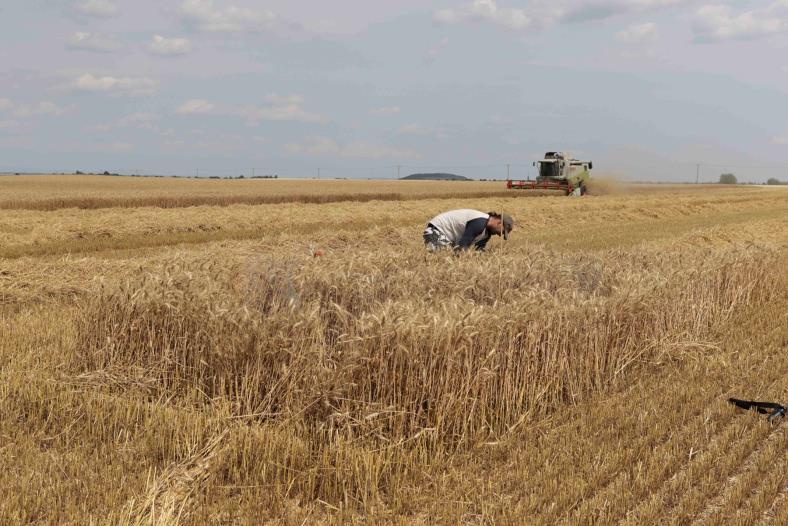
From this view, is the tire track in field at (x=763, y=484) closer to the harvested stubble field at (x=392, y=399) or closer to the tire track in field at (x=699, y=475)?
the harvested stubble field at (x=392, y=399)

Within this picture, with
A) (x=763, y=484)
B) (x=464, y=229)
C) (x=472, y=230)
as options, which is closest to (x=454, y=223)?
(x=464, y=229)

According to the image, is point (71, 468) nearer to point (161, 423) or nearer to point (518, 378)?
Answer: point (161, 423)

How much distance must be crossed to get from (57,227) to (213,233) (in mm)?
4118

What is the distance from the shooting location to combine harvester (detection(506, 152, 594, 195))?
40.0 metres

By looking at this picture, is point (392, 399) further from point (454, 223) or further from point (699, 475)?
point (454, 223)

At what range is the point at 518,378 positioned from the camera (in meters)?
5.49

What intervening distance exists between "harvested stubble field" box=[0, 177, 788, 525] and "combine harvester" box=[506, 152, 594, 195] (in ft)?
104

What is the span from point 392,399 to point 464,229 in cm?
557

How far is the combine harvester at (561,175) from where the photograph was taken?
3997cm

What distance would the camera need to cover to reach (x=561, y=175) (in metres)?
40.4

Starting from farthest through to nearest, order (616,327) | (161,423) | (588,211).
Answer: (588,211), (616,327), (161,423)

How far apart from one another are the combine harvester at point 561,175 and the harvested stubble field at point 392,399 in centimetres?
3175

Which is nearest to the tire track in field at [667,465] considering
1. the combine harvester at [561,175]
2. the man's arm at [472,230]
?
the man's arm at [472,230]

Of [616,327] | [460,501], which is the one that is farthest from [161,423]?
[616,327]
